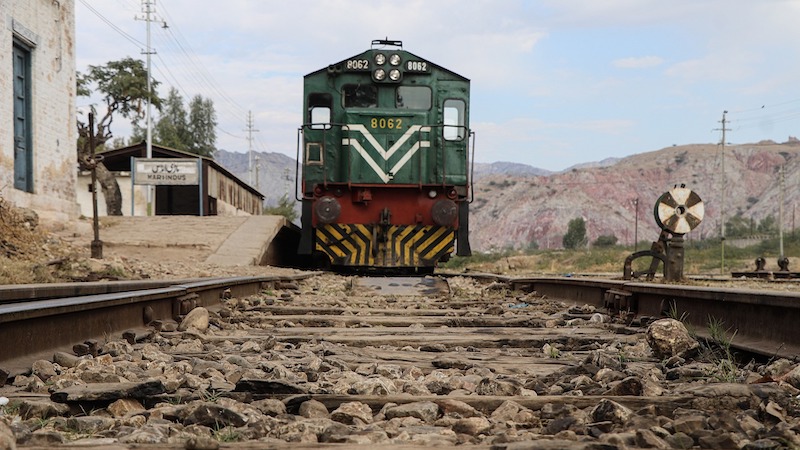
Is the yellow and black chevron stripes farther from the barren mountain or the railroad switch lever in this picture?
the barren mountain

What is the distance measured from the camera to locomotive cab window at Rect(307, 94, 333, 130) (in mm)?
13484

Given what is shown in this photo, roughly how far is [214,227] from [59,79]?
4700 millimetres

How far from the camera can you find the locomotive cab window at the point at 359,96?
1352 cm

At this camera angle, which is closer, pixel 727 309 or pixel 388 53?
pixel 727 309

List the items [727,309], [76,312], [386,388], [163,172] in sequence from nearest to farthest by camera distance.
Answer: [386,388] < [76,312] < [727,309] < [163,172]

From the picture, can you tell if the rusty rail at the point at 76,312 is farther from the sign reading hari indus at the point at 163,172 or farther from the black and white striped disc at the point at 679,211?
the sign reading hari indus at the point at 163,172

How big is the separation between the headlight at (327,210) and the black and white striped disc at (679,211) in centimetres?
512

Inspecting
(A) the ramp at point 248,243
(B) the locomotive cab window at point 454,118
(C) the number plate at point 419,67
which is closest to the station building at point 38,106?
(A) the ramp at point 248,243

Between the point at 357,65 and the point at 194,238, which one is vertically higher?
the point at 357,65

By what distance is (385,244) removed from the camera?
1349 centimetres

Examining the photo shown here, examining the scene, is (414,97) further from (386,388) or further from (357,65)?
A: (386,388)

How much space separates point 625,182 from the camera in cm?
12069

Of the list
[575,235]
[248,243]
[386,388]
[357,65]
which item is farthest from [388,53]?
[575,235]

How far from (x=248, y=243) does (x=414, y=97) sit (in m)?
5.25
